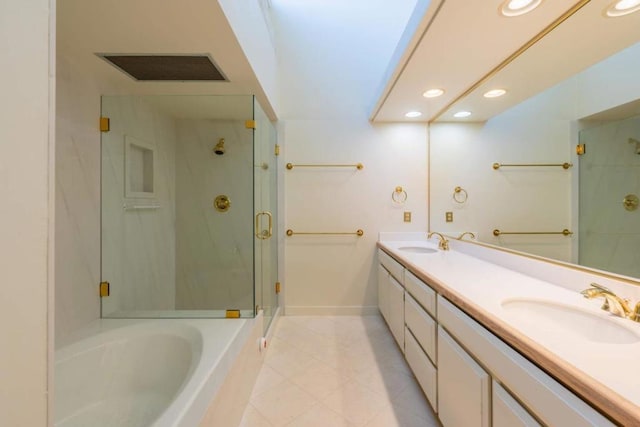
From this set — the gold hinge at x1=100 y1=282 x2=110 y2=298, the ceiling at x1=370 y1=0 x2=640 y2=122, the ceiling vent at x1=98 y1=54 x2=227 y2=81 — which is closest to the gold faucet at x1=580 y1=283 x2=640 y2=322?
the ceiling at x1=370 y1=0 x2=640 y2=122

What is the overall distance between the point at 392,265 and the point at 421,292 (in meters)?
0.68

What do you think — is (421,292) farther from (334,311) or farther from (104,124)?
(104,124)

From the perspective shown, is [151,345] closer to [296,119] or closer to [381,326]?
[381,326]

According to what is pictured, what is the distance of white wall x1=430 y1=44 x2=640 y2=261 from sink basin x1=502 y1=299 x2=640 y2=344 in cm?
37

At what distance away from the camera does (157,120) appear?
2.27 m

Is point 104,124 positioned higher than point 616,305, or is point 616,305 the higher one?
point 104,124

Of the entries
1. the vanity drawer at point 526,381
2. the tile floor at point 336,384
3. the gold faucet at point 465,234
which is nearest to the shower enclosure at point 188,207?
the tile floor at point 336,384

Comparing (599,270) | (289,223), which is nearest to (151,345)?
(289,223)

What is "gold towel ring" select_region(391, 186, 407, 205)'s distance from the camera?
284 centimetres

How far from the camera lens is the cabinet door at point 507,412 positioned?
2.50 ft

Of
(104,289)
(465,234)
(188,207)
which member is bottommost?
(104,289)

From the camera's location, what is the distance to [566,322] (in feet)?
3.40

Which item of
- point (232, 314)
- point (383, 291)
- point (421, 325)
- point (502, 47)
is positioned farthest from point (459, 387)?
point (502, 47)

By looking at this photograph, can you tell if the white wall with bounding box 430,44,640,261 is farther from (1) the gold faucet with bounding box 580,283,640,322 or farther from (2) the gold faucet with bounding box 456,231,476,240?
(1) the gold faucet with bounding box 580,283,640,322
